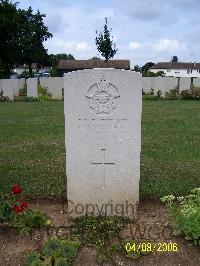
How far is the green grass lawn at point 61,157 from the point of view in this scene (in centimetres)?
589

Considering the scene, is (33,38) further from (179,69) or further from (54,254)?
(54,254)

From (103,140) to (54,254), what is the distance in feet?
4.57

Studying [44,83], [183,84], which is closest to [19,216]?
[44,83]

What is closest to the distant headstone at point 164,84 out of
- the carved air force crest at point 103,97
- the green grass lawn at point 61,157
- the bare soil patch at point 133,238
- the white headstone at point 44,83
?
the white headstone at point 44,83

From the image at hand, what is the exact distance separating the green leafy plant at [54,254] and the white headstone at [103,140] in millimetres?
875

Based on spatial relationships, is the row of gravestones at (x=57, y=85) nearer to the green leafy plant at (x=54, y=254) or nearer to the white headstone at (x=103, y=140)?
the white headstone at (x=103, y=140)

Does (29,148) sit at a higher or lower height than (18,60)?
lower

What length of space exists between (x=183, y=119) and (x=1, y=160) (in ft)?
26.5

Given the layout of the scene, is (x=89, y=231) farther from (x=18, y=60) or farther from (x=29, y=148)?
(x=18, y=60)

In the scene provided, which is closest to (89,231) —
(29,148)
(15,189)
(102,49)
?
(15,189)

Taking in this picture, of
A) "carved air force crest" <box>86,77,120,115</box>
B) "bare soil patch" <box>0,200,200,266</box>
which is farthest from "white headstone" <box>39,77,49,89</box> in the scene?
"carved air force crest" <box>86,77,120,115</box>

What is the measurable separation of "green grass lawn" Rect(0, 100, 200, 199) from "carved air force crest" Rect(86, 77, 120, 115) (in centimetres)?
162

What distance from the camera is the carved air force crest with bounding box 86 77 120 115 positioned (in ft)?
14.5

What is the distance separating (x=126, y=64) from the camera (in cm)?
6644
